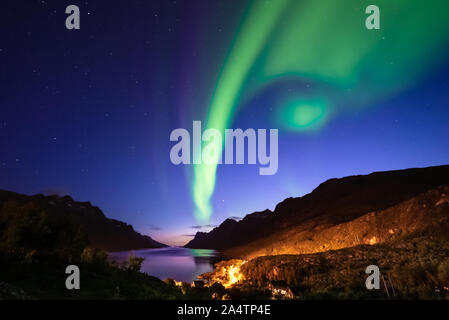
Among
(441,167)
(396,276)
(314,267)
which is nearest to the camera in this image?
(396,276)

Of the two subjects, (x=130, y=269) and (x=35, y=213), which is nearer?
(x=35, y=213)

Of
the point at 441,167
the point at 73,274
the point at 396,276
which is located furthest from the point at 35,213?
the point at 441,167

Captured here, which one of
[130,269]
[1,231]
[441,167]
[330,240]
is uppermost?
[441,167]

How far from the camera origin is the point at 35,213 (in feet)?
46.0

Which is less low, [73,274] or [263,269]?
[73,274]

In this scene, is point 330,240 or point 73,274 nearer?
point 73,274

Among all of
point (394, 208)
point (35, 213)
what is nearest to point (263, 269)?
point (35, 213)
